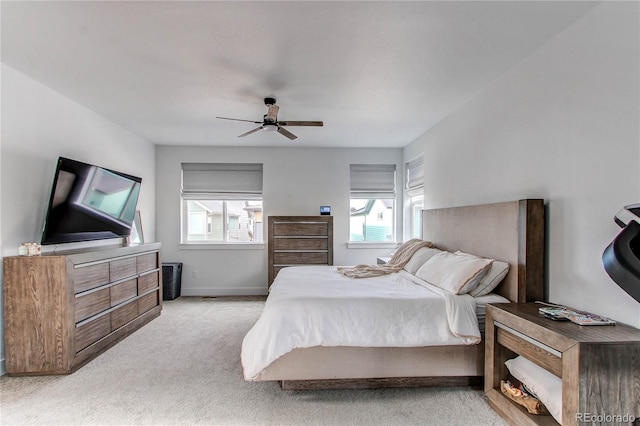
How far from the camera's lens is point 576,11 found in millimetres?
1856

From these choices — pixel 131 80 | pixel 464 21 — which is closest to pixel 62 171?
pixel 131 80

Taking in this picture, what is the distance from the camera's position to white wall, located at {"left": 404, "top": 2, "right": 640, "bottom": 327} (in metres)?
1.70

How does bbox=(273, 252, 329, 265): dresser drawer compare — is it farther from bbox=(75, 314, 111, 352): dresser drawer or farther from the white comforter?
the white comforter

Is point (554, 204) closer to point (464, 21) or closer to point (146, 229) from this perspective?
point (464, 21)

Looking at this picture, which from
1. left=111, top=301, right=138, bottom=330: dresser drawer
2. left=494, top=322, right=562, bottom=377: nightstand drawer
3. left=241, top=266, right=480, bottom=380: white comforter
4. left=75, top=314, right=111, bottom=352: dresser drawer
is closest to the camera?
left=494, top=322, right=562, bottom=377: nightstand drawer

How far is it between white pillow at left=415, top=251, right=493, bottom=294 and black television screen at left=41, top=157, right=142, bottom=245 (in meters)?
3.38

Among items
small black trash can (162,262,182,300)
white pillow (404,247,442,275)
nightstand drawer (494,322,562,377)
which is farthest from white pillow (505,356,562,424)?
small black trash can (162,262,182,300)

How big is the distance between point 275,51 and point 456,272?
7.22 feet

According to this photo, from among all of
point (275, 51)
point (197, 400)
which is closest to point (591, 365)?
point (197, 400)

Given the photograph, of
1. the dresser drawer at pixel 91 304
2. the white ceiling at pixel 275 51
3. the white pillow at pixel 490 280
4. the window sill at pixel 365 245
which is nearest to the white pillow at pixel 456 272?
the white pillow at pixel 490 280

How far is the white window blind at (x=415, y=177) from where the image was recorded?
4.72m

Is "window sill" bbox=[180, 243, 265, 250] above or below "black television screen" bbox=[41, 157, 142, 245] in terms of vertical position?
below

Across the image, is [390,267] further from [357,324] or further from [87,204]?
[87,204]

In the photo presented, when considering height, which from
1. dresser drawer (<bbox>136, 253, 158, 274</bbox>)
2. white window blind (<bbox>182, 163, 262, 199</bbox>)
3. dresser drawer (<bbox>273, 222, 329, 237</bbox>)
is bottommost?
dresser drawer (<bbox>136, 253, 158, 274</bbox>)
